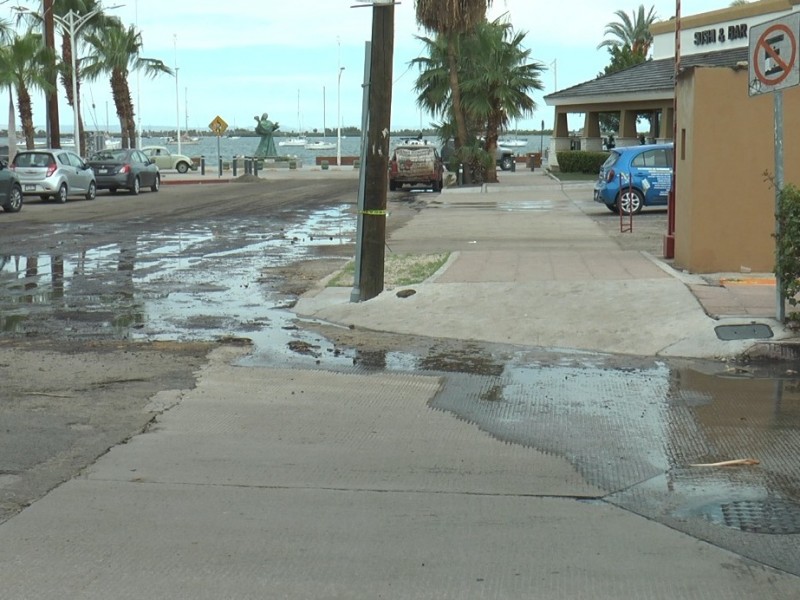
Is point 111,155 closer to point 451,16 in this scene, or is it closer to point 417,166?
point 417,166

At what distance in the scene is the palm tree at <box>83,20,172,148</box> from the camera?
172 ft

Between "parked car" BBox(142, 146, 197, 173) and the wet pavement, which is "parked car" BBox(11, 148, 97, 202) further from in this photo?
"parked car" BBox(142, 146, 197, 173)

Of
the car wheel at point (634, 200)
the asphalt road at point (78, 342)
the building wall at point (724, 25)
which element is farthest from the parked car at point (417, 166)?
the car wheel at point (634, 200)

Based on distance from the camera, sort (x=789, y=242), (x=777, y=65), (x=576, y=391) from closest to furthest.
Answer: (x=576, y=391) < (x=789, y=242) < (x=777, y=65)

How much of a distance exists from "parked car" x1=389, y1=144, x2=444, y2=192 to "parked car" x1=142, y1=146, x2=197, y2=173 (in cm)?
2252

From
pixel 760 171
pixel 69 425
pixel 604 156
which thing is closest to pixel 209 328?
pixel 69 425

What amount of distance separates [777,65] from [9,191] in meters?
22.9

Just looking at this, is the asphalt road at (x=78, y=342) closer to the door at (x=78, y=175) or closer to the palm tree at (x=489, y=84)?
the door at (x=78, y=175)

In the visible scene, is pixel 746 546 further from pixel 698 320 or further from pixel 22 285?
pixel 22 285

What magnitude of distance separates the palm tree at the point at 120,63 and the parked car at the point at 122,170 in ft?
41.6

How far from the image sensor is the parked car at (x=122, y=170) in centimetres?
3909

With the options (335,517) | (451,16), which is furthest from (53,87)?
(335,517)

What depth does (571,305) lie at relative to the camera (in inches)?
467

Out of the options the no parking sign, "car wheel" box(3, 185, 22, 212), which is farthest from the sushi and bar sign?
the no parking sign
